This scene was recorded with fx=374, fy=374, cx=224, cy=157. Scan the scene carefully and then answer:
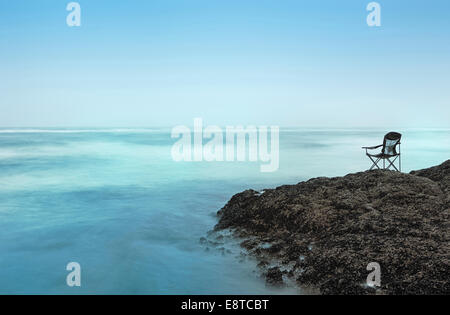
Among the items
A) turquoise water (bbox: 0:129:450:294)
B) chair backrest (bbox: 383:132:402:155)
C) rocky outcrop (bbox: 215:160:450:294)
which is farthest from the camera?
chair backrest (bbox: 383:132:402:155)

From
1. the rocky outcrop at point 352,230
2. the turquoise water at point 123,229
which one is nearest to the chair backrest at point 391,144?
the rocky outcrop at point 352,230

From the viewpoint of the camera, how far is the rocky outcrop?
9.63 feet

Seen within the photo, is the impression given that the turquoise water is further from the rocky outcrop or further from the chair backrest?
the chair backrest

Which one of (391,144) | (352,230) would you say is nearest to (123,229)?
(352,230)

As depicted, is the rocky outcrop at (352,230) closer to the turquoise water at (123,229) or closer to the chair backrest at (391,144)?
the turquoise water at (123,229)

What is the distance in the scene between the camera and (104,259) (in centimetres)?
418

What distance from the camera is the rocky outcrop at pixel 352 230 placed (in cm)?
294

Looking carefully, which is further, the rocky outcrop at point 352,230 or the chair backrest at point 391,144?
the chair backrest at point 391,144

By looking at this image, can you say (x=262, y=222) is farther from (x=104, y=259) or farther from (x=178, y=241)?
(x=104, y=259)

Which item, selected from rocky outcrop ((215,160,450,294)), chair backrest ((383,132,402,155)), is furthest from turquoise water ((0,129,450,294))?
chair backrest ((383,132,402,155))

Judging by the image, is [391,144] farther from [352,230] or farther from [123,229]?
[123,229]

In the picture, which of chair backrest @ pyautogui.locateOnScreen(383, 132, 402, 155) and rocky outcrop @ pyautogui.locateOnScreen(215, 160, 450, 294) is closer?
rocky outcrop @ pyautogui.locateOnScreen(215, 160, 450, 294)
